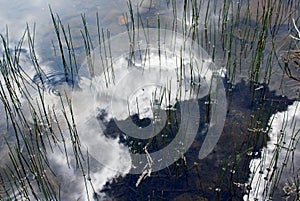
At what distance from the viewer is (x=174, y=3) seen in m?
4.40

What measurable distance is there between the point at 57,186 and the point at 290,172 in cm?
156

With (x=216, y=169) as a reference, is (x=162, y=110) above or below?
above

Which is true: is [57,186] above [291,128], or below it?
below

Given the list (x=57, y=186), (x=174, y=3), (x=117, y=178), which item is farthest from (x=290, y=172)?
(x=174, y=3)

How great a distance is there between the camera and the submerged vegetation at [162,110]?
8.70 ft

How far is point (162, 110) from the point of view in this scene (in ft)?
10.3

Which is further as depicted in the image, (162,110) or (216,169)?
(162,110)

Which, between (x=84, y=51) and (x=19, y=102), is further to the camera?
(x=84, y=51)

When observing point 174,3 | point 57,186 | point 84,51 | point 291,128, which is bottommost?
point 57,186

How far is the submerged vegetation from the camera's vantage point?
265 centimetres

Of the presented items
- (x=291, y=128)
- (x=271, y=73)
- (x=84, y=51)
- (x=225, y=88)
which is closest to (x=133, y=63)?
(x=84, y=51)

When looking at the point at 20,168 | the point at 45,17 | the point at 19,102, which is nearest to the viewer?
the point at 20,168

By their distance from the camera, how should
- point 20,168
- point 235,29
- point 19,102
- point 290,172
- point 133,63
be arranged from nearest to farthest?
1. point 290,172
2. point 20,168
3. point 19,102
4. point 133,63
5. point 235,29

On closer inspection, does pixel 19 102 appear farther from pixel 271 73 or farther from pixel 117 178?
pixel 271 73
